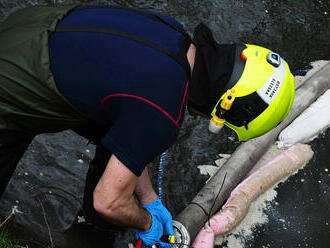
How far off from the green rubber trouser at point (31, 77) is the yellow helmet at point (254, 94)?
35.8 inches

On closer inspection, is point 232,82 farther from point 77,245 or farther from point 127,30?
point 77,245

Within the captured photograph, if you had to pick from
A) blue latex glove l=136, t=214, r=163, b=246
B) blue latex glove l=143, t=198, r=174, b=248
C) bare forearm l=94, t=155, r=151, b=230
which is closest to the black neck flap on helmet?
bare forearm l=94, t=155, r=151, b=230

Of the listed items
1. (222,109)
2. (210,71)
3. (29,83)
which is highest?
(210,71)

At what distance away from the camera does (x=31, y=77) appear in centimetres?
244

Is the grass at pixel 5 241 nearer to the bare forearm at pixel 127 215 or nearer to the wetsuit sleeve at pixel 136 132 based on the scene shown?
the bare forearm at pixel 127 215

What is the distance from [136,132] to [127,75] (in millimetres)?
311

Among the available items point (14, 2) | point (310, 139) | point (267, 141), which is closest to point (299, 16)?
point (310, 139)

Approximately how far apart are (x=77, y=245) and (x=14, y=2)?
340 centimetres

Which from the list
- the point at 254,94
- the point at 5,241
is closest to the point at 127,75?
the point at 254,94

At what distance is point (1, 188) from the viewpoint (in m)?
3.04

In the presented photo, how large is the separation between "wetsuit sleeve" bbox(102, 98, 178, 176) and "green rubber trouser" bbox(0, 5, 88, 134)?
40 cm

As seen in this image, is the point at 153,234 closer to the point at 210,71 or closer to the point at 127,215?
the point at 127,215

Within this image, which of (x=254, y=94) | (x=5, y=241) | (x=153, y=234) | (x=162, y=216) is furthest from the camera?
(x=5, y=241)

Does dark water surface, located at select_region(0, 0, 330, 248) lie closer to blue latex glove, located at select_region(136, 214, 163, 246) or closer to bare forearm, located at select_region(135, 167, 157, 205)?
bare forearm, located at select_region(135, 167, 157, 205)
